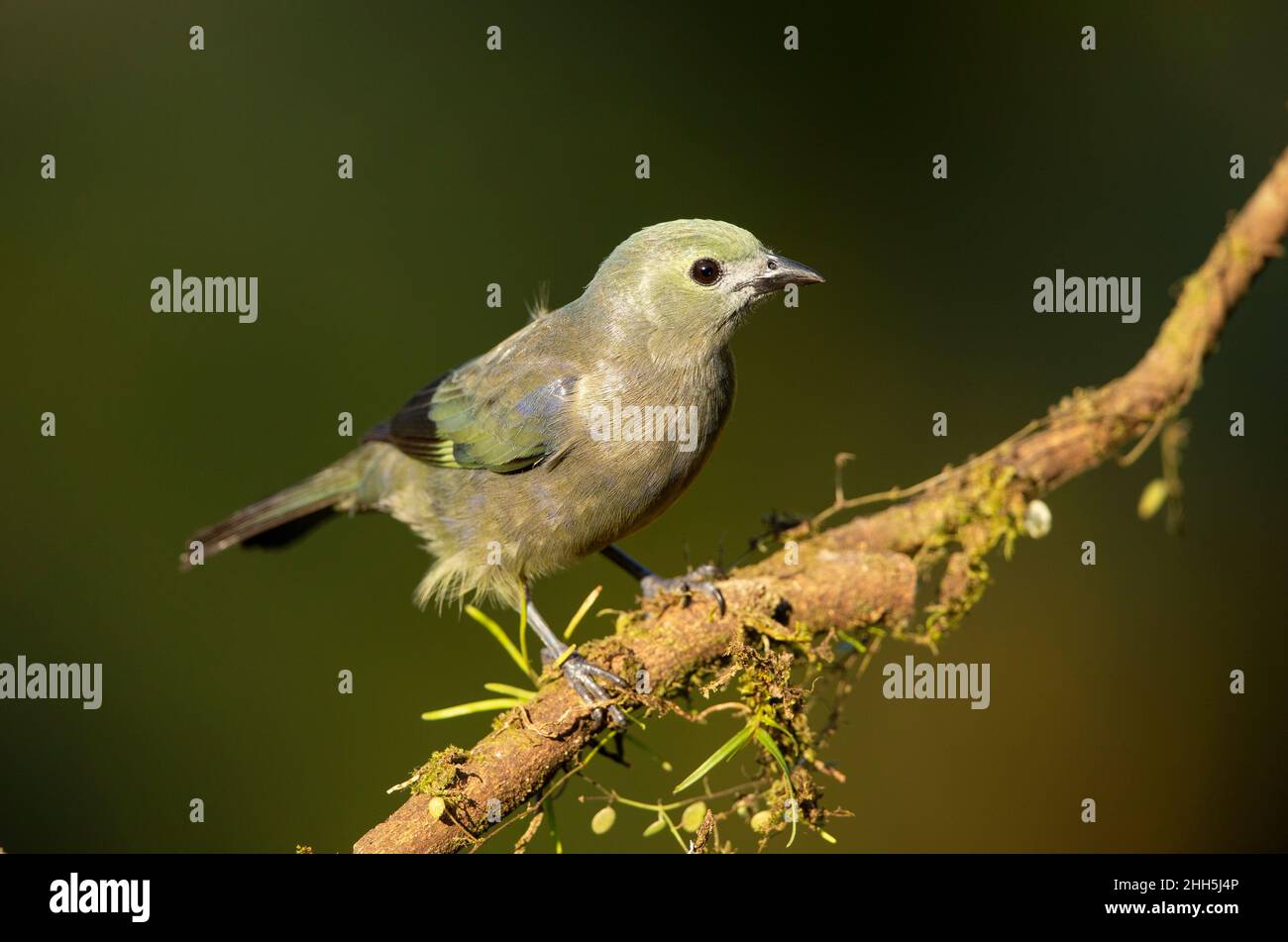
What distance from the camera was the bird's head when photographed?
12.8 ft

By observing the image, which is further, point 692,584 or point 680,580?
point 680,580

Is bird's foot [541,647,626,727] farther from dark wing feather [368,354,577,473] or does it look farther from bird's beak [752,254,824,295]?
bird's beak [752,254,824,295]

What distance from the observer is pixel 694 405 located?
4004mm

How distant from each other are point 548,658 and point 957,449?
364cm

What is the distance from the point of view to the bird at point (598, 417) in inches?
155

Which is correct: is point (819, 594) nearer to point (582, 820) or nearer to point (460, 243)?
point (582, 820)

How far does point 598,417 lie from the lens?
400 centimetres

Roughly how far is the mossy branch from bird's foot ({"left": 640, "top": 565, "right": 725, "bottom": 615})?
0.04 metres

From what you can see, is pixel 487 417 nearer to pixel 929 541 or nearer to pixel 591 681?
pixel 591 681

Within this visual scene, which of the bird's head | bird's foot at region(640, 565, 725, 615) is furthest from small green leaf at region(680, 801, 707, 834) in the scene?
the bird's head

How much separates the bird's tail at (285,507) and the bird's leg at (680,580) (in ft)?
3.92

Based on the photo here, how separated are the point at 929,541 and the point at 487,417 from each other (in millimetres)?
1675

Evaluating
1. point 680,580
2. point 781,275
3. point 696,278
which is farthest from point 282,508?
point 781,275

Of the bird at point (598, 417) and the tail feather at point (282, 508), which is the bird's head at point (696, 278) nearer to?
the bird at point (598, 417)
